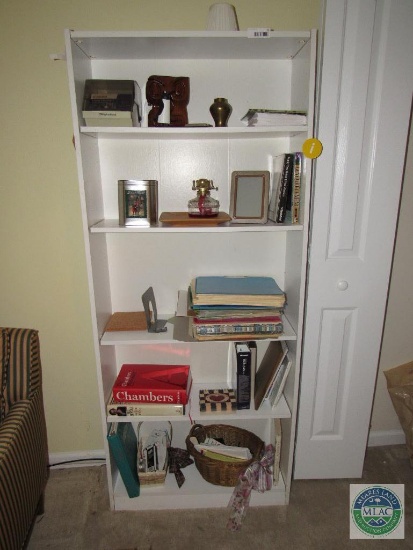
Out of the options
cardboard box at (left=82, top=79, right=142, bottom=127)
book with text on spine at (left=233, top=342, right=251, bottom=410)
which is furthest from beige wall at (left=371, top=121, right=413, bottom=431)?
cardboard box at (left=82, top=79, right=142, bottom=127)

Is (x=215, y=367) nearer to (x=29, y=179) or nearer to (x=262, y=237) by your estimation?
(x=262, y=237)

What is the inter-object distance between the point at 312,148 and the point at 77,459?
1.94 m

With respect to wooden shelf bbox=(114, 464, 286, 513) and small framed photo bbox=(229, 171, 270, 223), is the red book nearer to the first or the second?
wooden shelf bbox=(114, 464, 286, 513)

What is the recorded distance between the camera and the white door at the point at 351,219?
1261 mm

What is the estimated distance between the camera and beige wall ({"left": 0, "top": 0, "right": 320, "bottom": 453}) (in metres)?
1.41

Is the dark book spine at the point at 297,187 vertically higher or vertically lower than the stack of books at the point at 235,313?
higher

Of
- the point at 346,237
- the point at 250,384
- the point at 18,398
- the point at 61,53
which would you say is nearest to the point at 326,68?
the point at 346,237

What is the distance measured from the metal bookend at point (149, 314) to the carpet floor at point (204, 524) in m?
0.89

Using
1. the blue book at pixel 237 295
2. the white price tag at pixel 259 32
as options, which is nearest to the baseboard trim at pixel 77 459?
the blue book at pixel 237 295

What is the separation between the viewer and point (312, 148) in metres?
1.27

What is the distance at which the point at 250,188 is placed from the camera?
1388 millimetres

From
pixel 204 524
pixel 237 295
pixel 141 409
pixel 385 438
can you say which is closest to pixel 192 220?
pixel 237 295

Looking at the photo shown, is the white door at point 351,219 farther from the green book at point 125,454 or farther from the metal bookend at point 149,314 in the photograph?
the green book at point 125,454
